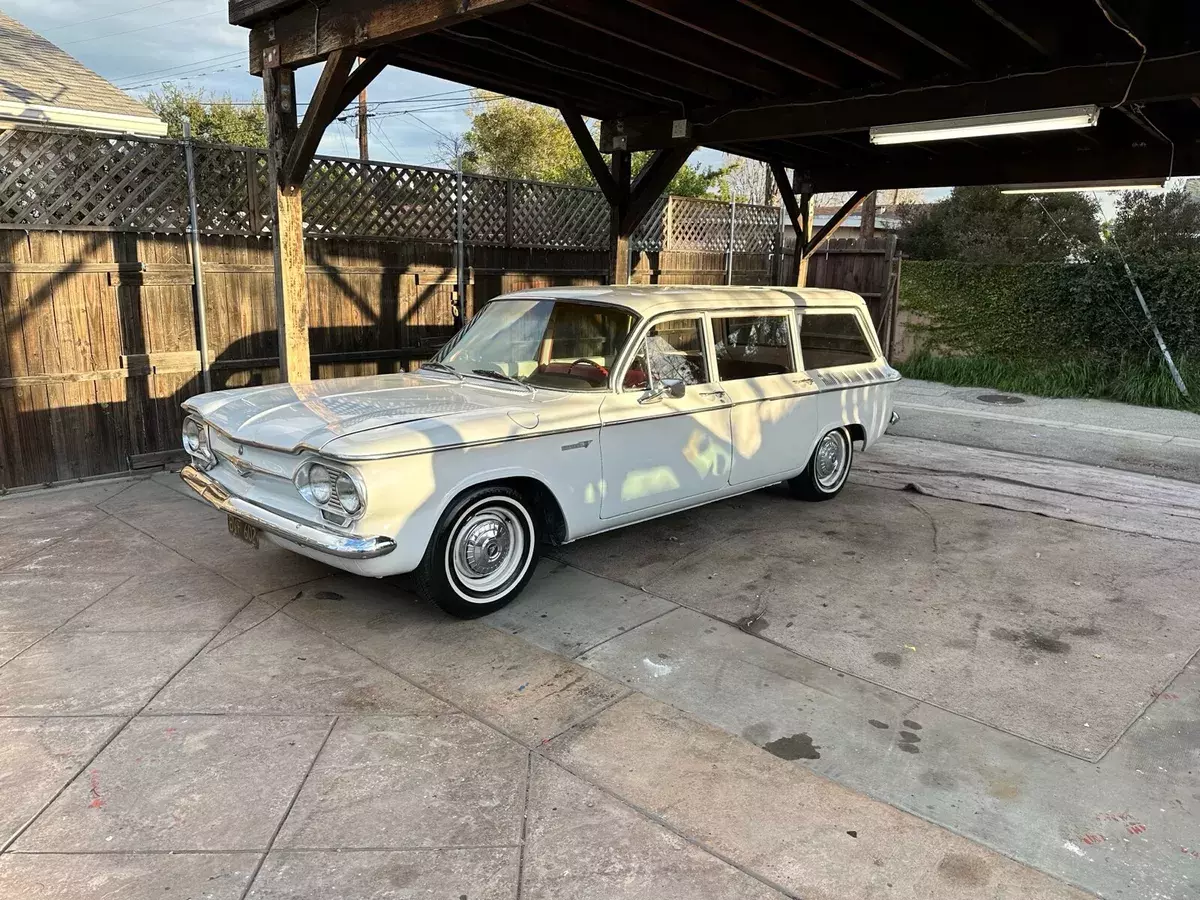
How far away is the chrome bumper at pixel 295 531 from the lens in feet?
12.7

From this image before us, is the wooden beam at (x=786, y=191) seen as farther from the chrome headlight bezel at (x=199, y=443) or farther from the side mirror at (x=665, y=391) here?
the chrome headlight bezel at (x=199, y=443)

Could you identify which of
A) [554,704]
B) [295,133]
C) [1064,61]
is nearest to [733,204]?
[1064,61]

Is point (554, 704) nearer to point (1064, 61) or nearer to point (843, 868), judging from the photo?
point (843, 868)

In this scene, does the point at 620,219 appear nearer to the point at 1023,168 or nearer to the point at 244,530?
the point at 1023,168

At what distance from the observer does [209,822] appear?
285 cm

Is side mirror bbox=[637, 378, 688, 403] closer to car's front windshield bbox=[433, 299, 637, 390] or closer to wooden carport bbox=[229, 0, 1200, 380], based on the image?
car's front windshield bbox=[433, 299, 637, 390]

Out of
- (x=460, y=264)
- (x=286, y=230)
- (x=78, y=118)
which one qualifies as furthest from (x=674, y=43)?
(x=78, y=118)

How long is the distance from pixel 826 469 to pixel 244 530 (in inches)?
176

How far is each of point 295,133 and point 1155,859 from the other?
6.77 m

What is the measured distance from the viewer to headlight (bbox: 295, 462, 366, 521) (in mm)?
3834

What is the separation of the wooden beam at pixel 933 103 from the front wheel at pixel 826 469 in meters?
2.71

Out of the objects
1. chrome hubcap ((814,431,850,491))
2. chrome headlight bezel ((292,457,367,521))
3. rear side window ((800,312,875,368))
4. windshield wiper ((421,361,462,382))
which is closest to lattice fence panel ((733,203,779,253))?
rear side window ((800,312,875,368))

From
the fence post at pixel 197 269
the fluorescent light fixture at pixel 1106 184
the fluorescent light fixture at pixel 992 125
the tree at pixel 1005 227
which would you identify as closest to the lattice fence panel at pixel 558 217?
the fence post at pixel 197 269

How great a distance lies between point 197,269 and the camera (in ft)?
23.7
